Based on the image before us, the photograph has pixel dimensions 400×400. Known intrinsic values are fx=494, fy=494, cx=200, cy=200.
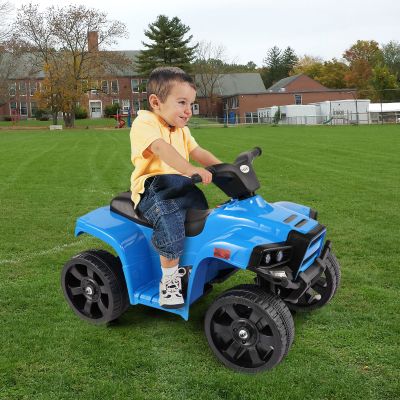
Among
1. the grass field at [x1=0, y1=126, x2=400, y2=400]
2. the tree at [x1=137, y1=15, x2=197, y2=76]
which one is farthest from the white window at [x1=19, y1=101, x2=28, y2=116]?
the grass field at [x1=0, y1=126, x2=400, y2=400]

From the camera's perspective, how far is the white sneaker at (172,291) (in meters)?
3.34

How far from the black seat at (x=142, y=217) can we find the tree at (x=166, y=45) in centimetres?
6660

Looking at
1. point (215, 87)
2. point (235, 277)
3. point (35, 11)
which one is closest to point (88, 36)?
point (35, 11)

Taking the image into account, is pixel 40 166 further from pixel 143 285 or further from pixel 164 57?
pixel 164 57

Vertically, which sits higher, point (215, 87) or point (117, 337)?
point (215, 87)

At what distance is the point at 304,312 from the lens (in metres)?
3.93

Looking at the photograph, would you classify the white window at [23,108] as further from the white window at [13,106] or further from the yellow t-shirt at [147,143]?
the yellow t-shirt at [147,143]

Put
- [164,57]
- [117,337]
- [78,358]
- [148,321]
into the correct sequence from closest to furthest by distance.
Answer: [78,358], [117,337], [148,321], [164,57]

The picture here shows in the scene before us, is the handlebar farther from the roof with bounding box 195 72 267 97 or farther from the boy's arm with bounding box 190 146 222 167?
the roof with bounding box 195 72 267 97

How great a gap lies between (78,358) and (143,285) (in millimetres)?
669

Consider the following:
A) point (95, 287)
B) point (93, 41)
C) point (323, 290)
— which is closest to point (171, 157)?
point (95, 287)

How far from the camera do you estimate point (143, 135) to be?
3.27 meters

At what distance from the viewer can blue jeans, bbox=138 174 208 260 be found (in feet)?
10.6

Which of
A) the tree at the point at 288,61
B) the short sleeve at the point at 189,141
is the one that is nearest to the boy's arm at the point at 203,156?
the short sleeve at the point at 189,141
